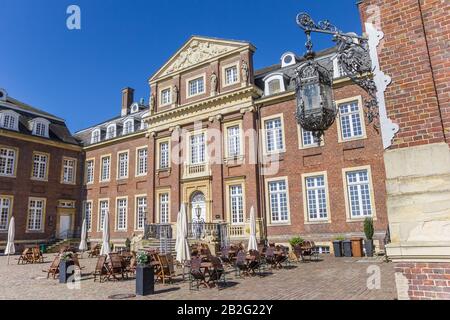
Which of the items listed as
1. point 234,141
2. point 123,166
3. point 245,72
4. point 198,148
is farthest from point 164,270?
point 123,166

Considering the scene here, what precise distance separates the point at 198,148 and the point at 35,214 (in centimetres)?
1415

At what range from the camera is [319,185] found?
703 inches

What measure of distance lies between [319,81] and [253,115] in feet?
49.6

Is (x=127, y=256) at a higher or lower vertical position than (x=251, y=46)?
lower

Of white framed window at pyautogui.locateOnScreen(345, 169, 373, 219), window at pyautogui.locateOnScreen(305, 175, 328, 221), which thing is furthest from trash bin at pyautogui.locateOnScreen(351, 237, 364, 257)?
window at pyautogui.locateOnScreen(305, 175, 328, 221)

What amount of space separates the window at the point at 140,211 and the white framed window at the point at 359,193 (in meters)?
14.5

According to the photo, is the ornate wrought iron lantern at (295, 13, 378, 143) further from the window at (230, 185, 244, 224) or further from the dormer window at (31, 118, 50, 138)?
the dormer window at (31, 118, 50, 138)

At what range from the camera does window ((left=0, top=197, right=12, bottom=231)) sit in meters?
24.1
